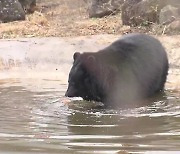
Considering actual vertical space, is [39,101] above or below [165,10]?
below

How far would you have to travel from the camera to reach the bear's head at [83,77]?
6.41 metres

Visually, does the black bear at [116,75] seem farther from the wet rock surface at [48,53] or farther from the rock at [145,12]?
the rock at [145,12]

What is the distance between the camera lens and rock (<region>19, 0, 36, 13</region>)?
59.5 ft

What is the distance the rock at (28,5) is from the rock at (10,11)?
2.09m

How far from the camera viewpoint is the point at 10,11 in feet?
51.7

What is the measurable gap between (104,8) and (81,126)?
33.7 ft

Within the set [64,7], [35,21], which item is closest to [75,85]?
[35,21]

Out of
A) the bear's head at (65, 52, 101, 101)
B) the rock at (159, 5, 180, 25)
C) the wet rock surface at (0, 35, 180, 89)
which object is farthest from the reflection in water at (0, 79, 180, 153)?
the rock at (159, 5, 180, 25)

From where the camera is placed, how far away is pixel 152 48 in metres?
7.45

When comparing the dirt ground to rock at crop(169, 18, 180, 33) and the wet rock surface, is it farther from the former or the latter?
the wet rock surface

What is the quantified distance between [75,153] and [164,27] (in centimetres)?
787

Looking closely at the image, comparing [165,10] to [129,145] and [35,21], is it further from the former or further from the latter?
[129,145]

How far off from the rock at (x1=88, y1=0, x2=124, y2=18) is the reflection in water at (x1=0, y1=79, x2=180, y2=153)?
815 cm

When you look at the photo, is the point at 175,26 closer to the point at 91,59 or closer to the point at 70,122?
the point at 91,59
